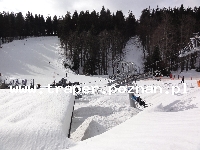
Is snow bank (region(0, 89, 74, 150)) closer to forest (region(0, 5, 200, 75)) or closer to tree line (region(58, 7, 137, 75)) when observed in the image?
forest (region(0, 5, 200, 75))

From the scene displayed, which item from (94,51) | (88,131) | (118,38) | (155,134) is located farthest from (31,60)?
(155,134)

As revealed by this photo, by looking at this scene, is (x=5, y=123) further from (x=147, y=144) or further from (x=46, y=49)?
(x=46, y=49)

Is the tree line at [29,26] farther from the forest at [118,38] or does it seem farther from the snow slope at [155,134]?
the snow slope at [155,134]

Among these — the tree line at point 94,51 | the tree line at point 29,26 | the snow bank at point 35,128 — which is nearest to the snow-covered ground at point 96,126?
the snow bank at point 35,128

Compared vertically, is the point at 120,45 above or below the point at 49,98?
above

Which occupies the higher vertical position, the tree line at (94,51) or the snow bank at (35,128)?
the tree line at (94,51)

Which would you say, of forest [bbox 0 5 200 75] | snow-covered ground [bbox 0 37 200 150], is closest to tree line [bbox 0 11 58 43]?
forest [bbox 0 5 200 75]

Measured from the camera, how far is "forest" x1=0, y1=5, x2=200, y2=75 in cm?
3788

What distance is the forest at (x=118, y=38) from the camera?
37.9 meters

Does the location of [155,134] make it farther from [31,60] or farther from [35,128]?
[31,60]

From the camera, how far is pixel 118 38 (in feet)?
157

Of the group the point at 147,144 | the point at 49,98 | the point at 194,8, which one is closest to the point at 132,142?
the point at 147,144

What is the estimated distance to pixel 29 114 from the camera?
7836mm

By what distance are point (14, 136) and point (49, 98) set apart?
4.63 metres
